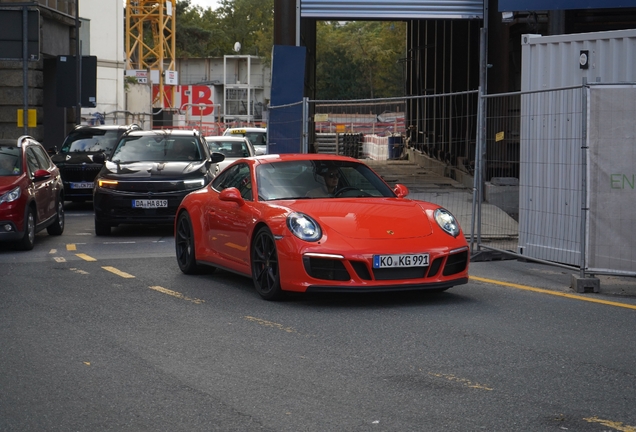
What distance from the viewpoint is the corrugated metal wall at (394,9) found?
2153 centimetres

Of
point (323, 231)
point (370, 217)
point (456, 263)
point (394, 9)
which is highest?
point (394, 9)

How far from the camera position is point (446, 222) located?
9.54 metres

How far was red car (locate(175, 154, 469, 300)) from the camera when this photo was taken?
8.92 meters

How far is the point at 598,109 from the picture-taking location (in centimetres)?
1038

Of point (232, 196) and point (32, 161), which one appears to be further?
point (32, 161)

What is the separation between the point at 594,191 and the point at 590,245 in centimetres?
52

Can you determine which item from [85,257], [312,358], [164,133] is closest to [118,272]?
[85,257]

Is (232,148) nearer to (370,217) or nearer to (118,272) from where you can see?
(118,272)

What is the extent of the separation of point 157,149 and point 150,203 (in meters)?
1.82

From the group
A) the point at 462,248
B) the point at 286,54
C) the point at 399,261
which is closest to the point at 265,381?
the point at 399,261

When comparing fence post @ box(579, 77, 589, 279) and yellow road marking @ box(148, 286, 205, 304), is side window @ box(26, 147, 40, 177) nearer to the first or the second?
yellow road marking @ box(148, 286, 205, 304)

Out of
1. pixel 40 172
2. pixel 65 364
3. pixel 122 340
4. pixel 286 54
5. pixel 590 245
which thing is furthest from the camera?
pixel 286 54

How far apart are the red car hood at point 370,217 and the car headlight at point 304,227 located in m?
0.07

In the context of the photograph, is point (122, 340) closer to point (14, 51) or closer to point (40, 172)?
point (40, 172)
